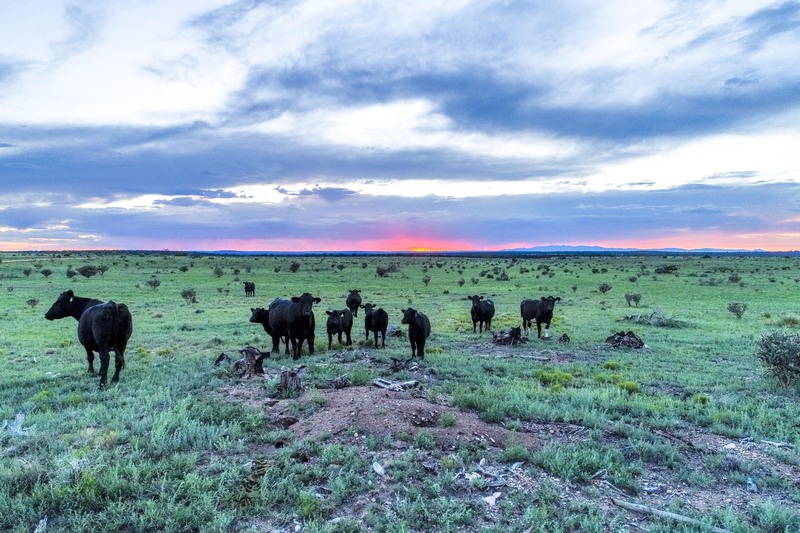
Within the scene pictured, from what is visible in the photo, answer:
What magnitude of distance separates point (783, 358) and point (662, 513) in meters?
9.02

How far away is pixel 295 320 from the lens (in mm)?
15469

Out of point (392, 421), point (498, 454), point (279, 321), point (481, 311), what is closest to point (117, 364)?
point (279, 321)

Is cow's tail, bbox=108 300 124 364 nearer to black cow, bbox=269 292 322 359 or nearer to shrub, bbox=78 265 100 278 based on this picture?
black cow, bbox=269 292 322 359

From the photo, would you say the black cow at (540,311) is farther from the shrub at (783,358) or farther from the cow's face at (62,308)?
the cow's face at (62,308)

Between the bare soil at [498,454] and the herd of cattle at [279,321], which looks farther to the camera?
the herd of cattle at [279,321]

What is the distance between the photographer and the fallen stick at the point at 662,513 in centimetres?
547

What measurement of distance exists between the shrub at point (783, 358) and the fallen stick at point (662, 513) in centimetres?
883

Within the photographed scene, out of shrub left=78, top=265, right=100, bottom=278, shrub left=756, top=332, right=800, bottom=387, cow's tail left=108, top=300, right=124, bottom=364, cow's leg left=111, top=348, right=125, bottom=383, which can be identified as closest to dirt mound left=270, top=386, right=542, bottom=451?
cow's leg left=111, top=348, right=125, bottom=383

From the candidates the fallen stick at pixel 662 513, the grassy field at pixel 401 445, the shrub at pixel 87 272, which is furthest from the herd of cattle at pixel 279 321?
the shrub at pixel 87 272

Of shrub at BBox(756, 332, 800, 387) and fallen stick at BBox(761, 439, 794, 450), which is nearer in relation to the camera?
fallen stick at BBox(761, 439, 794, 450)

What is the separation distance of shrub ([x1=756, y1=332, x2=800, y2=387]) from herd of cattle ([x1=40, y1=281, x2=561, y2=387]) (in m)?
9.04

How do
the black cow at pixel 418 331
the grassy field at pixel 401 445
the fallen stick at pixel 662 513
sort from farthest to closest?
the black cow at pixel 418 331
the grassy field at pixel 401 445
the fallen stick at pixel 662 513

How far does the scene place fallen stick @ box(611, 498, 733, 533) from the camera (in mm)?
5473

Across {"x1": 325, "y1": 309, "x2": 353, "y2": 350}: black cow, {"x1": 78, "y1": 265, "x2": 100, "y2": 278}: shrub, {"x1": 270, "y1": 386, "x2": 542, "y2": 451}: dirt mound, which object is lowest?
{"x1": 270, "y1": 386, "x2": 542, "y2": 451}: dirt mound
